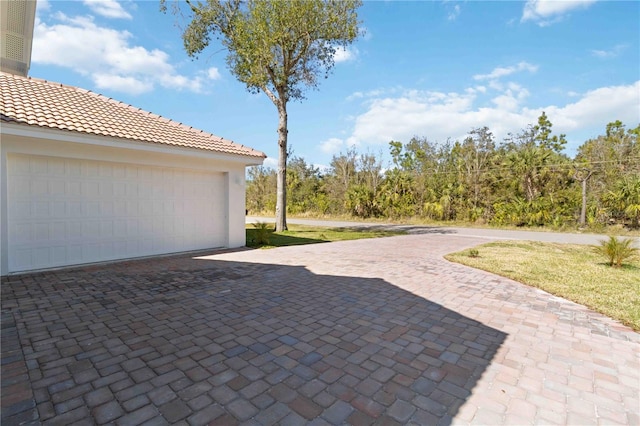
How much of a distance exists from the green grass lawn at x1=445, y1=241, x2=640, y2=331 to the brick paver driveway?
44 centimetres

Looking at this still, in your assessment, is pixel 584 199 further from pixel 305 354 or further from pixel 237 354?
pixel 237 354

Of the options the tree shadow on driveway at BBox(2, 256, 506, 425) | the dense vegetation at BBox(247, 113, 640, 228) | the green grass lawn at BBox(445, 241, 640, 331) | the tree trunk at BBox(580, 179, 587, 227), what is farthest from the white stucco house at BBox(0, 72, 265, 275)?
the tree trunk at BBox(580, 179, 587, 227)

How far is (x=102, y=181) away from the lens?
297 inches

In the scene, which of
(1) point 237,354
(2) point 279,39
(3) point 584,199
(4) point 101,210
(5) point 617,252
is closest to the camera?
(1) point 237,354

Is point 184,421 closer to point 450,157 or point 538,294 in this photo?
point 538,294

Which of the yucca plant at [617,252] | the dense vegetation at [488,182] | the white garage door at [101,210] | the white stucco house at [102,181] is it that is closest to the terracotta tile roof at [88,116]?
the white stucco house at [102,181]

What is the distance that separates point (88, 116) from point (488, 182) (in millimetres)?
21114

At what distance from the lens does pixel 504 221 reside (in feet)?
64.6

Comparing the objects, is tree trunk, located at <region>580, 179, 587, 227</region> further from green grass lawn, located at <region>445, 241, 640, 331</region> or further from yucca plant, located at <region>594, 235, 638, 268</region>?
yucca plant, located at <region>594, 235, 638, 268</region>

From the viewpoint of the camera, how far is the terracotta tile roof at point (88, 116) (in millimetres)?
6781

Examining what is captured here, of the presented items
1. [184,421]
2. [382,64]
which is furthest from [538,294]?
[382,64]

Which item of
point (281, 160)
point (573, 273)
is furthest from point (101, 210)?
point (573, 273)

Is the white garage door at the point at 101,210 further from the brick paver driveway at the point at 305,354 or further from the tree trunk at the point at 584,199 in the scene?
the tree trunk at the point at 584,199

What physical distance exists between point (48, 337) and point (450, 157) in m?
28.9
